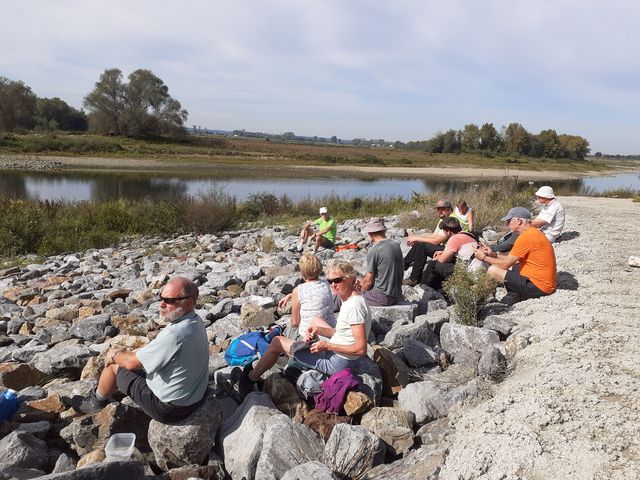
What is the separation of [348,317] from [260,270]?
13.5 ft

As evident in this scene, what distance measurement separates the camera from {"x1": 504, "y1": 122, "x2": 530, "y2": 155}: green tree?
84438 millimetres

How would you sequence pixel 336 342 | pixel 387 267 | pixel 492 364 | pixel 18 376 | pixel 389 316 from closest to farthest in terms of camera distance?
pixel 336 342 → pixel 492 364 → pixel 18 376 → pixel 389 316 → pixel 387 267

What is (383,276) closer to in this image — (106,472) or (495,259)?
(495,259)

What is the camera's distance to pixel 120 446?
3225 millimetres

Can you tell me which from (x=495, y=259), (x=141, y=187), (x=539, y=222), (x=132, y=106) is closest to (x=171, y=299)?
(x=495, y=259)

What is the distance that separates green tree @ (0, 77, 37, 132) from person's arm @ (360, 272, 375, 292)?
61213 millimetres

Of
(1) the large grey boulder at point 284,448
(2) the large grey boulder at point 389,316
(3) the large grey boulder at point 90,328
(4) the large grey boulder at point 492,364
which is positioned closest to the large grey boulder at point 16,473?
(1) the large grey boulder at point 284,448

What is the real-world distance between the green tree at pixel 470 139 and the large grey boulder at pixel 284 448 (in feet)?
286

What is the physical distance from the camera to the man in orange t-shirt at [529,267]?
550 centimetres

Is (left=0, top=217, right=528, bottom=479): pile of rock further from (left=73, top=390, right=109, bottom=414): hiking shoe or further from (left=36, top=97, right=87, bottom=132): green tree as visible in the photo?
(left=36, top=97, right=87, bottom=132): green tree

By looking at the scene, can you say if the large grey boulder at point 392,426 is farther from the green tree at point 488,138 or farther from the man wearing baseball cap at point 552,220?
the green tree at point 488,138

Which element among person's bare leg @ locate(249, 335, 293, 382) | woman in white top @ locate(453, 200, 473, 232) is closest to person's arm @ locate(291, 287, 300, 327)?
person's bare leg @ locate(249, 335, 293, 382)

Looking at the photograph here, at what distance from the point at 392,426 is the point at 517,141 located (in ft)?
297

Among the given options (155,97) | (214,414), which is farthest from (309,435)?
(155,97)
